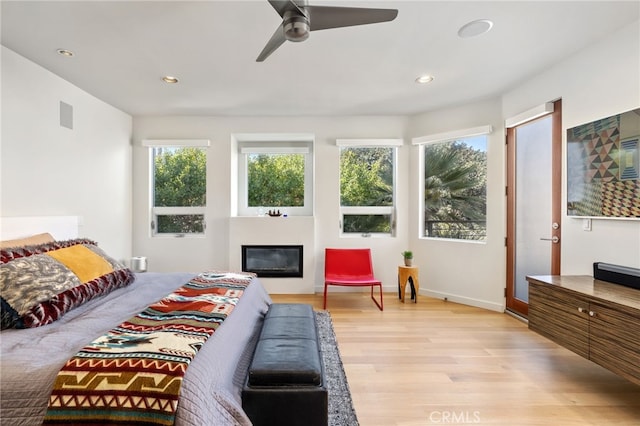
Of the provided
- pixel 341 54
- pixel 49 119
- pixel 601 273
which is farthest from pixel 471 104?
pixel 49 119

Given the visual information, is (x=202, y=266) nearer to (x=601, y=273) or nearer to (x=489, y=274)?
(x=489, y=274)

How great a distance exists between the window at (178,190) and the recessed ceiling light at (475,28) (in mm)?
3503

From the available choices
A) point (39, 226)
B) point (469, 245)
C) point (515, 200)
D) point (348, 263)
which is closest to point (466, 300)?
point (469, 245)

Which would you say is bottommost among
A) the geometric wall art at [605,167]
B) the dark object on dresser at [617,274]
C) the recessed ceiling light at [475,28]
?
the dark object on dresser at [617,274]

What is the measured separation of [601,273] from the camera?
2.13 meters

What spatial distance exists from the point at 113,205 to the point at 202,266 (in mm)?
1380

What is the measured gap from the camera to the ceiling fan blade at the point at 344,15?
1.46 m

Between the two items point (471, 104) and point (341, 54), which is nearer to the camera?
point (341, 54)

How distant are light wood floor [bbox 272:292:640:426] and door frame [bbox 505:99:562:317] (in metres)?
0.36

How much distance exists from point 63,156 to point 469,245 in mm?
4669

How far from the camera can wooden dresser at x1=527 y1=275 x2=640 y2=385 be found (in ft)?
5.22

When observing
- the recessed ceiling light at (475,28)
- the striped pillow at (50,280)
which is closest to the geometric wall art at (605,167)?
the recessed ceiling light at (475,28)

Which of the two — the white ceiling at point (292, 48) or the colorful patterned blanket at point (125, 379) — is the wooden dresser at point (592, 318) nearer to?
the white ceiling at point (292, 48)

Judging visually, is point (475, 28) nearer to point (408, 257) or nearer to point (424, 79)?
point (424, 79)
